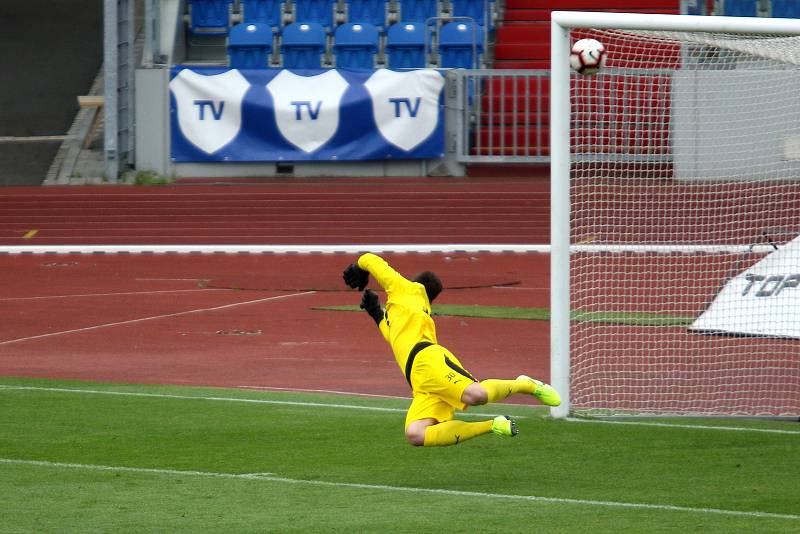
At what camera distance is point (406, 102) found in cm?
2603

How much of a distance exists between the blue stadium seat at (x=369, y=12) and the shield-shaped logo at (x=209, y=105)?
3401 millimetres

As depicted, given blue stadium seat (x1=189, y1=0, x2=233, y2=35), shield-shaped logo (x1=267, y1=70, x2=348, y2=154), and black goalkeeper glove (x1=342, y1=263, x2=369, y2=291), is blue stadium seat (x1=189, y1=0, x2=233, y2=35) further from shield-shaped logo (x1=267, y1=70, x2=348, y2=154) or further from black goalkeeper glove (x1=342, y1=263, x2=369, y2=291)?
black goalkeeper glove (x1=342, y1=263, x2=369, y2=291)

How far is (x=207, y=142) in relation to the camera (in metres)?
26.5

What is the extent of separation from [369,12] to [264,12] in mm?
2244

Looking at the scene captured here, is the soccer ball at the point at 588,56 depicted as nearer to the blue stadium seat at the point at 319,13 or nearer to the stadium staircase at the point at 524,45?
the stadium staircase at the point at 524,45

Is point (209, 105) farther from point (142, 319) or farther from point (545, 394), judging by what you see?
point (545, 394)

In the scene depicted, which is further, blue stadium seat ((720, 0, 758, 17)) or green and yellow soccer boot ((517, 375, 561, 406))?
blue stadium seat ((720, 0, 758, 17))

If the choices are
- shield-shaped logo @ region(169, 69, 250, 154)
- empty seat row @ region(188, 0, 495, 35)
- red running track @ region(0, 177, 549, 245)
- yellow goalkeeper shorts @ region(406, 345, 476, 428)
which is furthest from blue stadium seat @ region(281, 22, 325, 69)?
yellow goalkeeper shorts @ region(406, 345, 476, 428)

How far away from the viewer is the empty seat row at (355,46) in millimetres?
27156

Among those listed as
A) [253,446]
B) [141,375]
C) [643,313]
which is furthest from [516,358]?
[253,446]

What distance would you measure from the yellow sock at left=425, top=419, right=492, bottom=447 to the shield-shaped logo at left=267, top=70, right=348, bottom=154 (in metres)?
18.3

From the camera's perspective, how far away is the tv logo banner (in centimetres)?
1258

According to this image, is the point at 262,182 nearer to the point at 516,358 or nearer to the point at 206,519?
the point at 516,358

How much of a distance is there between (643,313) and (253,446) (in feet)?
18.5
